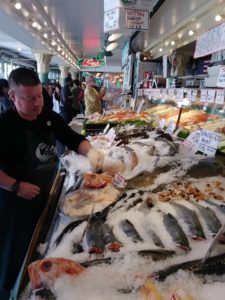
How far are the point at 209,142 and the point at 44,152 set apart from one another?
5.21ft

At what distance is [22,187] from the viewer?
227cm

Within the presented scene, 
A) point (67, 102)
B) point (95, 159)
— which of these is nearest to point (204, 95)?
point (95, 159)

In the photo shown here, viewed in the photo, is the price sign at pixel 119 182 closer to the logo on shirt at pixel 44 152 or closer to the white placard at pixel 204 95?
the logo on shirt at pixel 44 152

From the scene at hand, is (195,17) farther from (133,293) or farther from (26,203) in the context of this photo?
(133,293)

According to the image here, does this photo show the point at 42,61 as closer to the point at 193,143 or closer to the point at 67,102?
the point at 67,102

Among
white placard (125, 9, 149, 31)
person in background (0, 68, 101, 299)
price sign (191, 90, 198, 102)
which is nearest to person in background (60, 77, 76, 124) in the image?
white placard (125, 9, 149, 31)

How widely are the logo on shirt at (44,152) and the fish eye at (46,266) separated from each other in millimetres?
1325

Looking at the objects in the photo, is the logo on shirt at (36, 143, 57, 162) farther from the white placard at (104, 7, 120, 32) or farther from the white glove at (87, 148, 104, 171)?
the white placard at (104, 7, 120, 32)

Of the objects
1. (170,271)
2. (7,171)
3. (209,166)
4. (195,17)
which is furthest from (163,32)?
(170,271)

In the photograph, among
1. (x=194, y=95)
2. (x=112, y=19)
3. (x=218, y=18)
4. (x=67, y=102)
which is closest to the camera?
(x=194, y=95)

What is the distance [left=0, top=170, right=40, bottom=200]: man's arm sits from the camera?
2.27m

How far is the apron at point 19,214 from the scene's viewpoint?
98.1 inches

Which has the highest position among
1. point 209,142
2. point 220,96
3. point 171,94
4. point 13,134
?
point 220,96

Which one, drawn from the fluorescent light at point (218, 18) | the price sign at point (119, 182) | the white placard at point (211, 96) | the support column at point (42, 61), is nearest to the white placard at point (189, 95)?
the white placard at point (211, 96)
